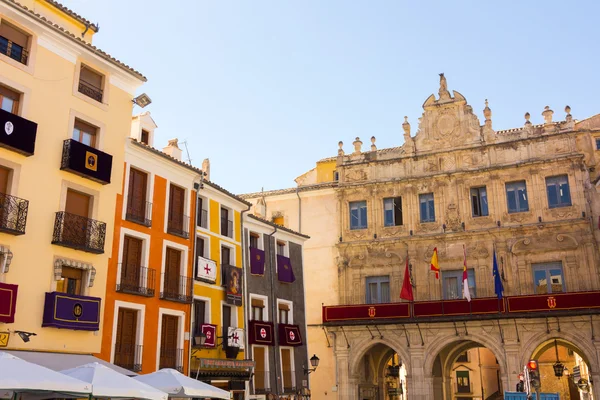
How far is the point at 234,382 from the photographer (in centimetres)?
2434

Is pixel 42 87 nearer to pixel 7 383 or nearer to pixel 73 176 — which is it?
pixel 73 176

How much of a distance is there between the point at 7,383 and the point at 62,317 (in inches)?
259

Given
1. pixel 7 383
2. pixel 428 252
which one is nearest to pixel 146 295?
pixel 7 383

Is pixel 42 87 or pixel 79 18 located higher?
pixel 79 18

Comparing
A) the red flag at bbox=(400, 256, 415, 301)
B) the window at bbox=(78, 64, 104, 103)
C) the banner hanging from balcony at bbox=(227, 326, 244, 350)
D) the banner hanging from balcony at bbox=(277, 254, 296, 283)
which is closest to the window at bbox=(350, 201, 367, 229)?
the red flag at bbox=(400, 256, 415, 301)

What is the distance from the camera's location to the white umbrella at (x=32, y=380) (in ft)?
36.6

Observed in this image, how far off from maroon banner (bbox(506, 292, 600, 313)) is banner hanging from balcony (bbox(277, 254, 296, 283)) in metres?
10.8

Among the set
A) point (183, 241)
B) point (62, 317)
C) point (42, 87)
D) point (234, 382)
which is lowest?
point (234, 382)

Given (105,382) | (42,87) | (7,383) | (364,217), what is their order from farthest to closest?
(364,217) → (42,87) → (105,382) → (7,383)

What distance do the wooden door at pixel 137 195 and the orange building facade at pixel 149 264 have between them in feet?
0.09

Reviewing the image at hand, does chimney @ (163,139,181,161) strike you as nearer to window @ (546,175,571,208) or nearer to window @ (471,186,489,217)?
window @ (471,186,489,217)

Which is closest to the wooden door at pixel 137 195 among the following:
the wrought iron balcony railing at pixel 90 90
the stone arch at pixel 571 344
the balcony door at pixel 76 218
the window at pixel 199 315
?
the balcony door at pixel 76 218

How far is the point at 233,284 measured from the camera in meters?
25.6

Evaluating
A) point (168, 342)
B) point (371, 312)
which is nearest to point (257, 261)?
point (168, 342)
